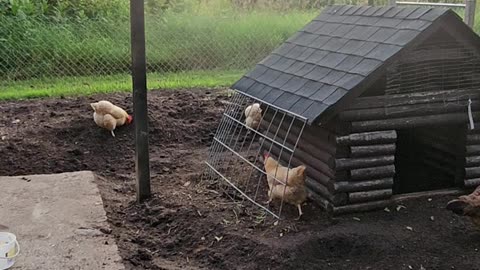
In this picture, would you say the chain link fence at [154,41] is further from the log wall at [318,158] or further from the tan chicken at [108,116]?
the log wall at [318,158]

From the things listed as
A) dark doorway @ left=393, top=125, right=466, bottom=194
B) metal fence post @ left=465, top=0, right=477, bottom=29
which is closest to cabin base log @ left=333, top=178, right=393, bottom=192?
dark doorway @ left=393, top=125, right=466, bottom=194

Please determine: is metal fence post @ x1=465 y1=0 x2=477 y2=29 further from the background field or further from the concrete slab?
the concrete slab

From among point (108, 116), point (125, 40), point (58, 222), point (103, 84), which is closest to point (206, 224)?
point (58, 222)

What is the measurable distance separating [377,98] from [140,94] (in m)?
1.81

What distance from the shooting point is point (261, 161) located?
5.84 m

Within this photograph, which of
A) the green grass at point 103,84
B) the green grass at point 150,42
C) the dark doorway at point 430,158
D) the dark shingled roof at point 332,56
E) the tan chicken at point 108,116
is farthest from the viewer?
the green grass at point 150,42

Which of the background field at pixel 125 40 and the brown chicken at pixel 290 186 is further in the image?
the background field at pixel 125 40

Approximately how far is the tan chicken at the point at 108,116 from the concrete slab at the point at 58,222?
2.92ft

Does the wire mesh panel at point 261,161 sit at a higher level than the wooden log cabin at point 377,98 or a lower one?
lower

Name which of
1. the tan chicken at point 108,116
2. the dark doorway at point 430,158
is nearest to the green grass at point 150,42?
the tan chicken at point 108,116

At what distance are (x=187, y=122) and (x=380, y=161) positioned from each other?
3199mm

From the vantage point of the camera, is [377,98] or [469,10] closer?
[377,98]

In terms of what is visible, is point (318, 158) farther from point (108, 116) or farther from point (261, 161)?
point (108, 116)

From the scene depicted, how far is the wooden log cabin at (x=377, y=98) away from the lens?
4285mm
